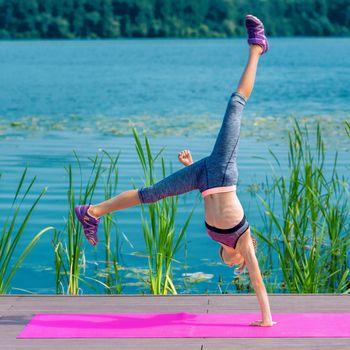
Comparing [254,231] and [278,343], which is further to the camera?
[254,231]

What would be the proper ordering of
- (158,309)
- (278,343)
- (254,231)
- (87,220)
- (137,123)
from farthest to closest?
(137,123)
(254,231)
(158,309)
(87,220)
(278,343)

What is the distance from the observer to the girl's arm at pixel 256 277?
4258mm

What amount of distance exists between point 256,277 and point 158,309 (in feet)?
1.91

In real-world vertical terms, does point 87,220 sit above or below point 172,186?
below

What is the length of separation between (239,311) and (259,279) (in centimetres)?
37

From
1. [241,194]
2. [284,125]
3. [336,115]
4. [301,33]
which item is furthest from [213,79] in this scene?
[301,33]

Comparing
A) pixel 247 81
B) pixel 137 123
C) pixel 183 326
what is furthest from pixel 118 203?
pixel 137 123

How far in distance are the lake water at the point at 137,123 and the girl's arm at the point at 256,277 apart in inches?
86.6

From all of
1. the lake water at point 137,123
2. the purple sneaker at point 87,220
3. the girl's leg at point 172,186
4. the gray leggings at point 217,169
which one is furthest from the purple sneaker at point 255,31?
the lake water at point 137,123

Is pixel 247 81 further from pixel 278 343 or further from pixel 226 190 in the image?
pixel 278 343

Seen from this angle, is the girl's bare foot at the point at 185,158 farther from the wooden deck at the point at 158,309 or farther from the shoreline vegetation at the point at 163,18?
the shoreline vegetation at the point at 163,18

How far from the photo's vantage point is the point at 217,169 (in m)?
4.28

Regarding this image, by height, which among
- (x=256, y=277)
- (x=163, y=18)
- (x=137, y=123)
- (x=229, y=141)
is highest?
(x=229, y=141)

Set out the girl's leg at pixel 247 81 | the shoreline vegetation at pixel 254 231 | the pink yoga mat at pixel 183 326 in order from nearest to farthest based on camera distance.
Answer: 1. the pink yoga mat at pixel 183 326
2. the girl's leg at pixel 247 81
3. the shoreline vegetation at pixel 254 231
